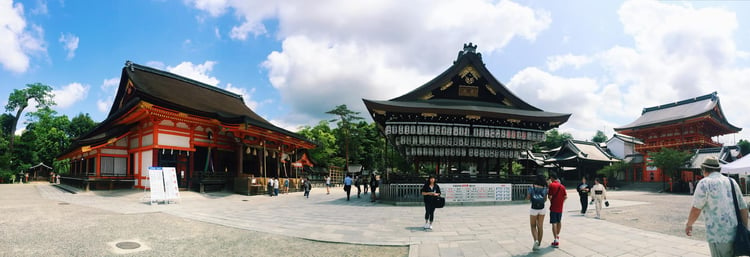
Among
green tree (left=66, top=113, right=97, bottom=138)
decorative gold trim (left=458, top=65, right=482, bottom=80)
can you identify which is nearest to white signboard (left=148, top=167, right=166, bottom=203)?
decorative gold trim (left=458, top=65, right=482, bottom=80)

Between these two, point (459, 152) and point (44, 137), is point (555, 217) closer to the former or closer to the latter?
point (459, 152)

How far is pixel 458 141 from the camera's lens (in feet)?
58.4

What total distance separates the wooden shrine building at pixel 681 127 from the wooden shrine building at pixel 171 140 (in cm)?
3883

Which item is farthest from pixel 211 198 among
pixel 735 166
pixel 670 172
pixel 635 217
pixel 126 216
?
pixel 670 172

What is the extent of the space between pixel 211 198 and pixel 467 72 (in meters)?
15.3

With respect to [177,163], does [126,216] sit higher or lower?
lower

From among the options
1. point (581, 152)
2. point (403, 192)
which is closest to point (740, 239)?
point (403, 192)

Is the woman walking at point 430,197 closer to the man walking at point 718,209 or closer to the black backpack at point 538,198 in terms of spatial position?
the black backpack at point 538,198

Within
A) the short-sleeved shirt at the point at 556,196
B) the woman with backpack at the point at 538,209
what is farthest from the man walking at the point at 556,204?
the woman with backpack at the point at 538,209

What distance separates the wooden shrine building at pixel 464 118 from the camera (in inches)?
676

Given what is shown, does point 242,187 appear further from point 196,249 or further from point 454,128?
point 196,249

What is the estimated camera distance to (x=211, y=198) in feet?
59.0

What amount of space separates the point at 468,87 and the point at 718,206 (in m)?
15.3

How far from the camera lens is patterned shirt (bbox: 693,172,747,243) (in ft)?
14.1
